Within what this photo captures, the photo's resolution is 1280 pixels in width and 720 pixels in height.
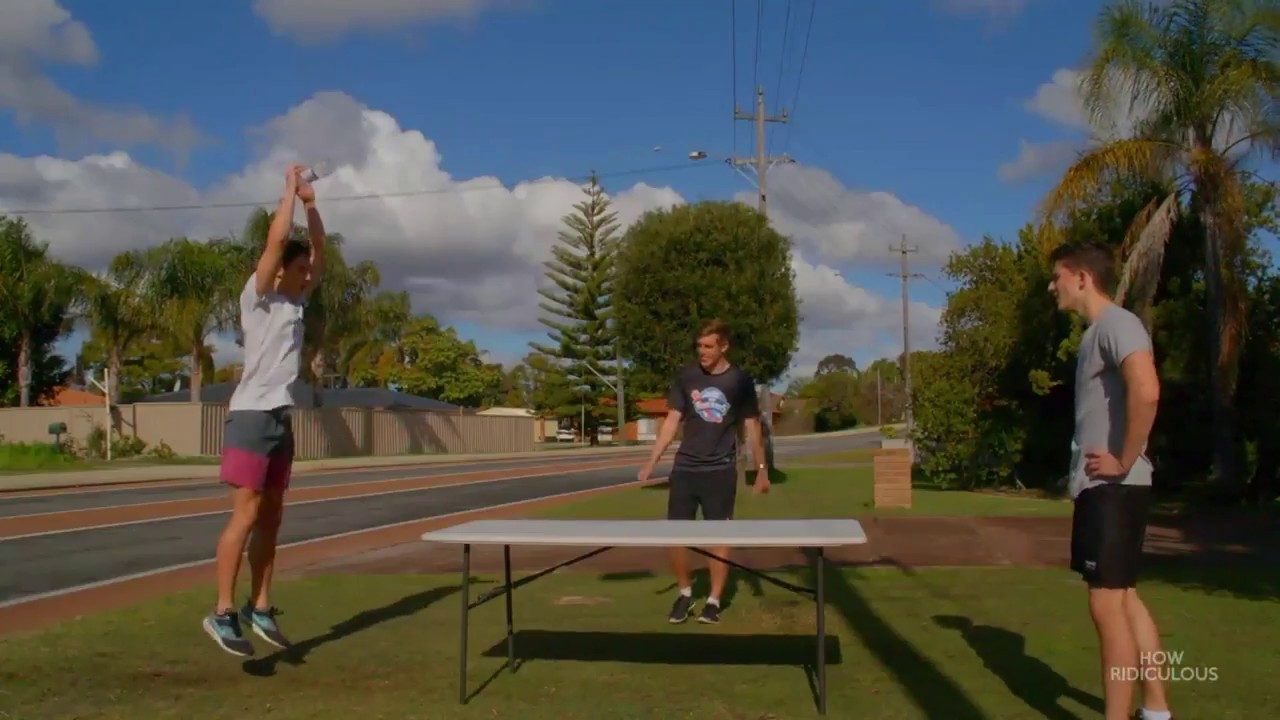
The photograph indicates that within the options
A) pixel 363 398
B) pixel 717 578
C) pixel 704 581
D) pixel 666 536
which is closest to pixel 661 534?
pixel 666 536

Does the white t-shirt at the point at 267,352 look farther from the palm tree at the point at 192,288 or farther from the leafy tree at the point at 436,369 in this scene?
the leafy tree at the point at 436,369

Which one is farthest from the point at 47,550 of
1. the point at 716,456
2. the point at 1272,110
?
the point at 1272,110

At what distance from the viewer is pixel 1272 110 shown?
51.3 ft

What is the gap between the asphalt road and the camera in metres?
10.1

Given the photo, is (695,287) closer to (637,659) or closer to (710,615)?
(710,615)

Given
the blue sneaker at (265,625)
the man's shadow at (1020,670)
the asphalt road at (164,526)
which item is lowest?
the asphalt road at (164,526)

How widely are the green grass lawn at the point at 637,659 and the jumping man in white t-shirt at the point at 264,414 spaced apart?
1.17 feet

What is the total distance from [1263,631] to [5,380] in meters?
53.4

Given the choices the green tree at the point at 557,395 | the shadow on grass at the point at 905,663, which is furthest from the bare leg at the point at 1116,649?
the green tree at the point at 557,395

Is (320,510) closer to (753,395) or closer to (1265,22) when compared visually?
(753,395)

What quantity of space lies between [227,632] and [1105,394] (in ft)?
13.0

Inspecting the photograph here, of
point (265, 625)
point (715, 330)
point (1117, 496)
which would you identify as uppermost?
point (715, 330)

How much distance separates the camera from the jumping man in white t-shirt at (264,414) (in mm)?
5559

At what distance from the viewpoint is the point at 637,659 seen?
600 cm
